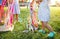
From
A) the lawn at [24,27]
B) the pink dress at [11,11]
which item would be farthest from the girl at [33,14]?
the pink dress at [11,11]

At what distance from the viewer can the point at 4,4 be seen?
281cm

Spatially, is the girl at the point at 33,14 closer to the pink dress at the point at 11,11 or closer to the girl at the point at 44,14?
the girl at the point at 44,14

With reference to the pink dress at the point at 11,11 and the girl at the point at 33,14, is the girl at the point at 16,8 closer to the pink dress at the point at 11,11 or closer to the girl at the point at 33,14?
the pink dress at the point at 11,11

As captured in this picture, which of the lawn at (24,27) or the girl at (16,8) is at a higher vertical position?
the girl at (16,8)

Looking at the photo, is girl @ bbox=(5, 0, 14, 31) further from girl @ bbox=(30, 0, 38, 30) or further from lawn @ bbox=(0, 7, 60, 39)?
girl @ bbox=(30, 0, 38, 30)

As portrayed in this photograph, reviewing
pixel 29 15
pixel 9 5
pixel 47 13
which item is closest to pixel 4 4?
pixel 9 5

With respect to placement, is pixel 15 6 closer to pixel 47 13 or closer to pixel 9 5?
pixel 9 5

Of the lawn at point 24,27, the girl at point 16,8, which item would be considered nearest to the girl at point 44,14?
the lawn at point 24,27

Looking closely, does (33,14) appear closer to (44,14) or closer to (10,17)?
(44,14)

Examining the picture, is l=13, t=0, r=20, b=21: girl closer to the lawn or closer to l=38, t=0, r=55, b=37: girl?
the lawn

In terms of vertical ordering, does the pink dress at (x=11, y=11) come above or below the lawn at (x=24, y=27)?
above

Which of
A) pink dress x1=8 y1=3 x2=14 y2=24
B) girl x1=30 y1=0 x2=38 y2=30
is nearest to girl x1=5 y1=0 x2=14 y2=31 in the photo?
pink dress x1=8 y1=3 x2=14 y2=24

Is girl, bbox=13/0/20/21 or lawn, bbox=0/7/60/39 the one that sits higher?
girl, bbox=13/0/20/21

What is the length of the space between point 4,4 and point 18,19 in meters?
0.21
